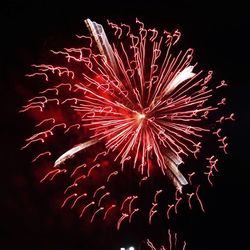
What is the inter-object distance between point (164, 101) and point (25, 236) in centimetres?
351

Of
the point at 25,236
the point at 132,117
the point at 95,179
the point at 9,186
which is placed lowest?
the point at 25,236

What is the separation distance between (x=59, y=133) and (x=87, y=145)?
1093 mm

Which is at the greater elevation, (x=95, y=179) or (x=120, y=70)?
(x=120, y=70)

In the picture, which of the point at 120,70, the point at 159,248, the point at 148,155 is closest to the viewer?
the point at 120,70

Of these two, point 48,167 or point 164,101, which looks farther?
point 48,167

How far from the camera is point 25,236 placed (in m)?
10.2

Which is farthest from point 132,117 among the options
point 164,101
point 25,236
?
point 25,236

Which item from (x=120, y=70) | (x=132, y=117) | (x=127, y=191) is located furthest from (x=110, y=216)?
(x=120, y=70)

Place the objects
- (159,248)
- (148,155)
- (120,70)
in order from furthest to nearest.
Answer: (159,248), (148,155), (120,70)

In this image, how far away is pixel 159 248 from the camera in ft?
38.5

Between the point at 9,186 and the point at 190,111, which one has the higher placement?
the point at 190,111

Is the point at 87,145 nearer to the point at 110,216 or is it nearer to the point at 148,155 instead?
the point at 148,155

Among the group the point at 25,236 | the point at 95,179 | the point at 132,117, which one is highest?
the point at 132,117

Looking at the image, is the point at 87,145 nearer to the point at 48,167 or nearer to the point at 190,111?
the point at 48,167
